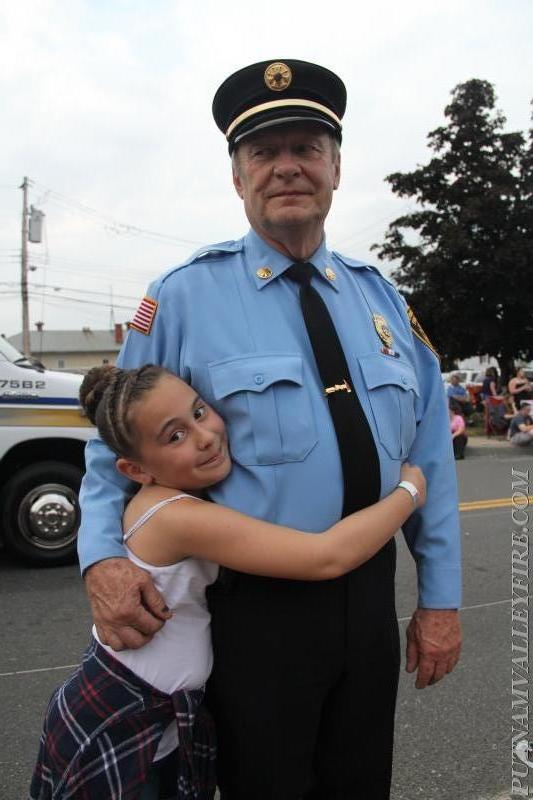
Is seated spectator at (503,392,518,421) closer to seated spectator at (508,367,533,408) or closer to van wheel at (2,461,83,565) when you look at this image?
seated spectator at (508,367,533,408)

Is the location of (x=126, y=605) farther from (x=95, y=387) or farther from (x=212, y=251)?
(x=212, y=251)

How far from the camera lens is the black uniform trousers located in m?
1.43

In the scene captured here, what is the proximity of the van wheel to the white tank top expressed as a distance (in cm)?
409

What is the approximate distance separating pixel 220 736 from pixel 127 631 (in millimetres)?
352

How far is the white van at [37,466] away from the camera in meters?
5.27

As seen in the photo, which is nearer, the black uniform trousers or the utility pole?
the black uniform trousers

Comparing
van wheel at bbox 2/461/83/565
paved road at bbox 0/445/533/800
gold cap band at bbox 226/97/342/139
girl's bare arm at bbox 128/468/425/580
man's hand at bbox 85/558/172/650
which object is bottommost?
paved road at bbox 0/445/533/800

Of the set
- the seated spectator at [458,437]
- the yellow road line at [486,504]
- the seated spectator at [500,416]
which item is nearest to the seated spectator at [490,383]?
the seated spectator at [500,416]

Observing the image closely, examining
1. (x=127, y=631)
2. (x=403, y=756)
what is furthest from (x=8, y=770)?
(x=127, y=631)

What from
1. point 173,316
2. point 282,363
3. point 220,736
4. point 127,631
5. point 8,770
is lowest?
point 8,770

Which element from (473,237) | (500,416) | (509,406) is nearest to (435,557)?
(500,416)

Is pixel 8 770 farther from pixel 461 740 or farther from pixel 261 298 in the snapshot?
pixel 261 298

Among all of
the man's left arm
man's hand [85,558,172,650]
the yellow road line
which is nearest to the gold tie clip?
the man's left arm

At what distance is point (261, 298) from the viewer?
1.53 metres
